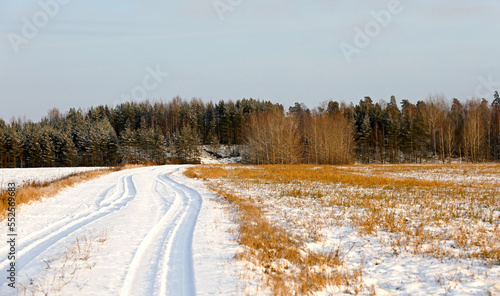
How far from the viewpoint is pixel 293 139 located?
67.8 meters

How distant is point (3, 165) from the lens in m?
84.7

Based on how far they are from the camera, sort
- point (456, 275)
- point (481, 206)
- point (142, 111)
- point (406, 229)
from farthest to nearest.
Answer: point (142, 111) → point (481, 206) → point (406, 229) → point (456, 275)

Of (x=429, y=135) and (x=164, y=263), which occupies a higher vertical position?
(x=429, y=135)

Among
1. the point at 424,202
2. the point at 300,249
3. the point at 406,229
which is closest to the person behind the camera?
the point at 300,249

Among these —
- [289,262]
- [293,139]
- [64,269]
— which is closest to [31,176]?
[64,269]

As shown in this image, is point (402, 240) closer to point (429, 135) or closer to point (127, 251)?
point (127, 251)

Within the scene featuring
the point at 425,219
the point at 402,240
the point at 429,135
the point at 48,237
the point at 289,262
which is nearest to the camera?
the point at 289,262

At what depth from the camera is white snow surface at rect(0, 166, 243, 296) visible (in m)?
5.38

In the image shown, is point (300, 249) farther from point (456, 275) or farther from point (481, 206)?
point (481, 206)

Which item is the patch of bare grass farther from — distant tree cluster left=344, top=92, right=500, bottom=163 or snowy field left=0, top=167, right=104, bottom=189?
distant tree cluster left=344, top=92, right=500, bottom=163

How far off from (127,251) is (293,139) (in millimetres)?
61977

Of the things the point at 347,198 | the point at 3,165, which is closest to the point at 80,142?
the point at 3,165

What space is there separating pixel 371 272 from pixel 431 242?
2.81m

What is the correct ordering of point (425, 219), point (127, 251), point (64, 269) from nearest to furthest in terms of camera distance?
point (64, 269), point (127, 251), point (425, 219)
